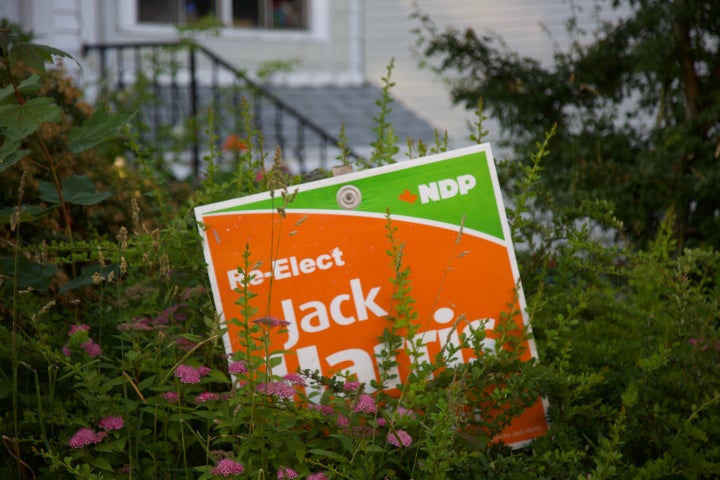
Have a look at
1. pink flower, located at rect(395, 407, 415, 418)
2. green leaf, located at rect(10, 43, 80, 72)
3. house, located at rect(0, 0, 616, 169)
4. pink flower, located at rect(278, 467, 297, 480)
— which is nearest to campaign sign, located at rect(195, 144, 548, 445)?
pink flower, located at rect(395, 407, 415, 418)

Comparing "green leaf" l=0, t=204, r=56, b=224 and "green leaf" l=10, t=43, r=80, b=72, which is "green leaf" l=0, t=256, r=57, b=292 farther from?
"green leaf" l=10, t=43, r=80, b=72

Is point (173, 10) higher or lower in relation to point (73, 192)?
higher

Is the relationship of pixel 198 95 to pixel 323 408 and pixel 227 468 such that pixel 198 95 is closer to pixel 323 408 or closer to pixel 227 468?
pixel 323 408

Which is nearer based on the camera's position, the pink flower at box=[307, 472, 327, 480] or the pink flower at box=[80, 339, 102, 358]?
the pink flower at box=[307, 472, 327, 480]

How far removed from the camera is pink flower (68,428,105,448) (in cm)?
183

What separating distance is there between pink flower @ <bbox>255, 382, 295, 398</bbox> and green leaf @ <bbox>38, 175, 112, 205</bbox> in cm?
71

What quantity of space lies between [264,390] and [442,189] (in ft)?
2.20

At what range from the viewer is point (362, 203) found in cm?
214

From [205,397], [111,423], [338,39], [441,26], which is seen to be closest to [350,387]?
[205,397]

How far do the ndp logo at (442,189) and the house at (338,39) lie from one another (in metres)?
8.01

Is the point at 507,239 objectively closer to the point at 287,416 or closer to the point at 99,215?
the point at 287,416

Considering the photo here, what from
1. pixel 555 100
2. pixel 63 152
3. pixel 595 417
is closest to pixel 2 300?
pixel 63 152

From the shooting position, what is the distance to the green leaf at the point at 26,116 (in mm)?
1942

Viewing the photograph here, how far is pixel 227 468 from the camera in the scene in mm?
1674
